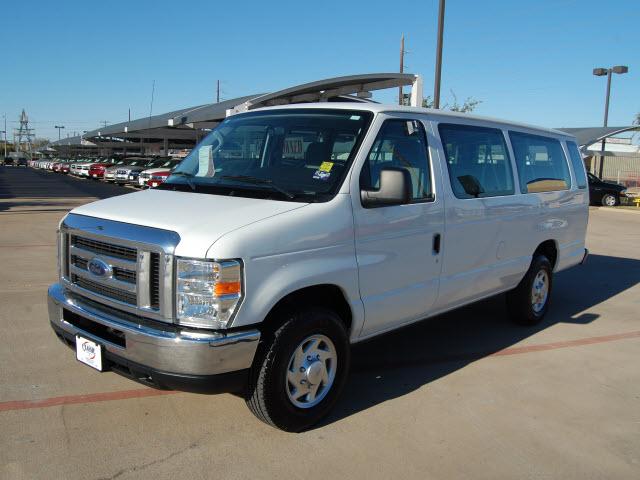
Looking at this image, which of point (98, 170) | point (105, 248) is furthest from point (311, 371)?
point (98, 170)

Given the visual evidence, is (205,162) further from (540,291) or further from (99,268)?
(540,291)

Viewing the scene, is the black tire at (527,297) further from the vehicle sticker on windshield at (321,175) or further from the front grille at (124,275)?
the front grille at (124,275)

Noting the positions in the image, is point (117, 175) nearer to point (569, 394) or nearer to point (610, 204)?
point (610, 204)

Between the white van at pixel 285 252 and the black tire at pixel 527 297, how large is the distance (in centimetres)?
97

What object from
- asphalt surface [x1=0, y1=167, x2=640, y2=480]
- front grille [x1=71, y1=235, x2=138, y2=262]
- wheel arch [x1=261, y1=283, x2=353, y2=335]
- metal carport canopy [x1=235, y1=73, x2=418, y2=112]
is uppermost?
metal carport canopy [x1=235, y1=73, x2=418, y2=112]

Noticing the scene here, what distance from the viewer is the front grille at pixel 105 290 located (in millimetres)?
3445

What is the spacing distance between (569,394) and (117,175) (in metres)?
29.6

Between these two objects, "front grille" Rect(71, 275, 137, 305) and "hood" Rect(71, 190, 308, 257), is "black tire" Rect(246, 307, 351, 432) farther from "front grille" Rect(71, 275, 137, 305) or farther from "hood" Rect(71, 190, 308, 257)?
"front grille" Rect(71, 275, 137, 305)

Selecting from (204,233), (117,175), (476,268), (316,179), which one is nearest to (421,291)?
(476,268)

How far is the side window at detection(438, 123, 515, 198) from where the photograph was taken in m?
4.84

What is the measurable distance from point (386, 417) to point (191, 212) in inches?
76.7

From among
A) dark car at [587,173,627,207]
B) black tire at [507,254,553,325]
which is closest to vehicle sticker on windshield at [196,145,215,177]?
black tire at [507,254,553,325]

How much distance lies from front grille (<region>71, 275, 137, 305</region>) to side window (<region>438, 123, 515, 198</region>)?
2672 mm

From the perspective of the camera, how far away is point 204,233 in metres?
3.21
